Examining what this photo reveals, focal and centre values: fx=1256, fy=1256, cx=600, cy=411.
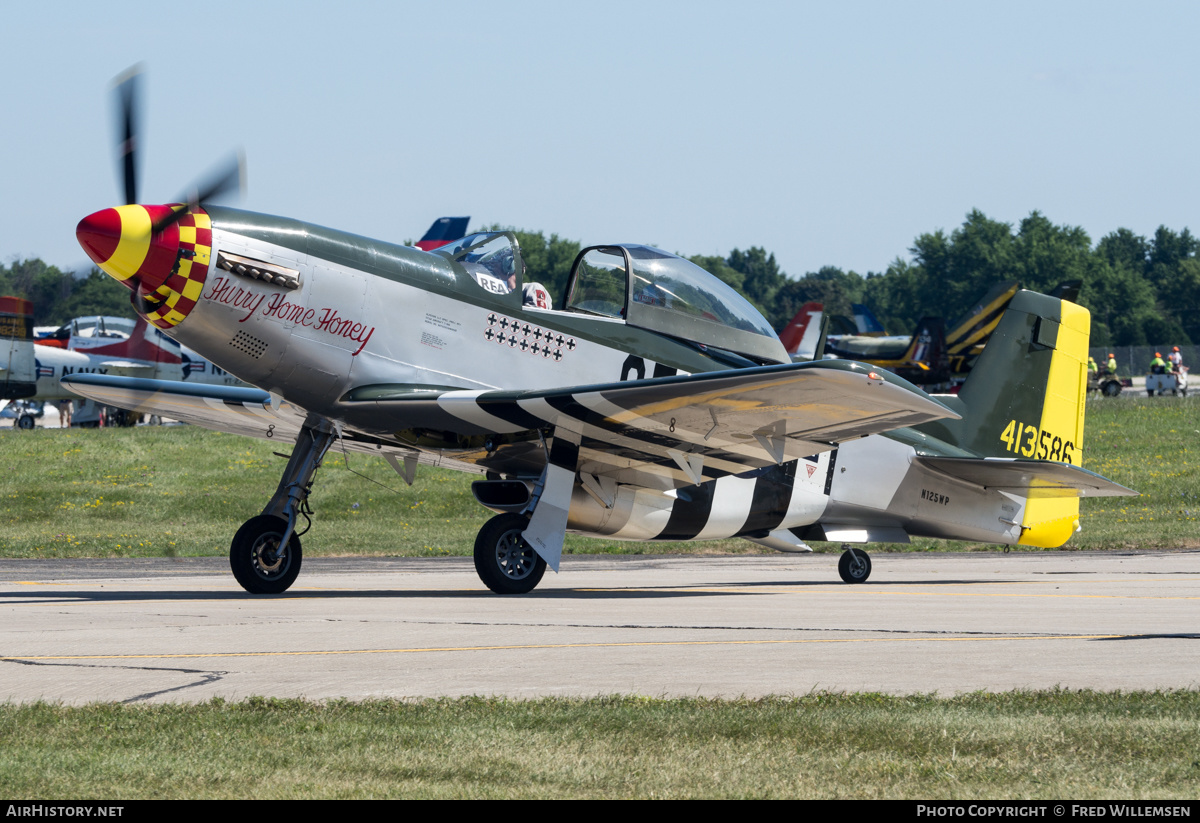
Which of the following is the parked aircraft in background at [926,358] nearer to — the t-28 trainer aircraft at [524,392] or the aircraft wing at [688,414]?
the t-28 trainer aircraft at [524,392]

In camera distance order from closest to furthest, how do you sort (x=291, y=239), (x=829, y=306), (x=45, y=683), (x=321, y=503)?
(x=45, y=683) < (x=291, y=239) < (x=321, y=503) < (x=829, y=306)

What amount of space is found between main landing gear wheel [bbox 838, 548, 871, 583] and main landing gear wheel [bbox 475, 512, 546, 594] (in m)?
4.99

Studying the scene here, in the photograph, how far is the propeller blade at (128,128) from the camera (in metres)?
11.4

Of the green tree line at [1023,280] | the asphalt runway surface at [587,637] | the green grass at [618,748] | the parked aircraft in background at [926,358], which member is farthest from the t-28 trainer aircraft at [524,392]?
the green tree line at [1023,280]

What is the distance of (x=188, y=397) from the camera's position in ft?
46.6

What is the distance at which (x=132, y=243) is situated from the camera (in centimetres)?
1074

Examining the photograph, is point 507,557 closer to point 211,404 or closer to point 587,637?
point 587,637

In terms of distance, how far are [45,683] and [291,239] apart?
19.4 feet

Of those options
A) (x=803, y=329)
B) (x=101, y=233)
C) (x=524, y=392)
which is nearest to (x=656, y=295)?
(x=524, y=392)

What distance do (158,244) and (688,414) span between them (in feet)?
16.0

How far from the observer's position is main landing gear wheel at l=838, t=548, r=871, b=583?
15.8 m

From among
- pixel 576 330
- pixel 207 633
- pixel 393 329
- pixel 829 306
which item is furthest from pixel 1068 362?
pixel 829 306

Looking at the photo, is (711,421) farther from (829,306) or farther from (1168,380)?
(829,306)

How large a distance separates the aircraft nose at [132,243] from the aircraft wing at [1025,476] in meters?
9.08
